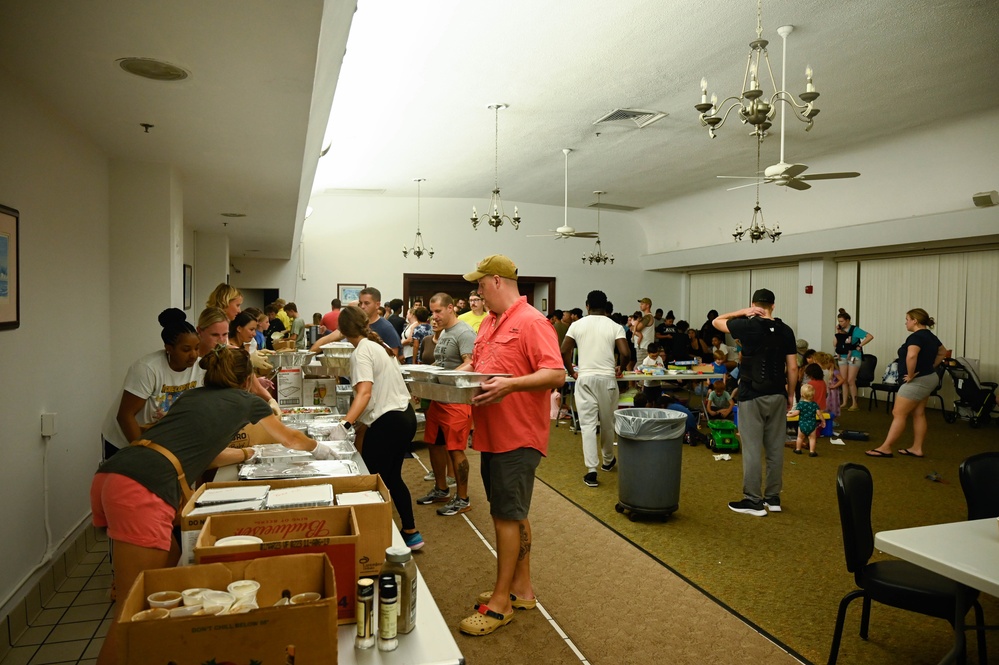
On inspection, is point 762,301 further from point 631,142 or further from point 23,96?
point 631,142

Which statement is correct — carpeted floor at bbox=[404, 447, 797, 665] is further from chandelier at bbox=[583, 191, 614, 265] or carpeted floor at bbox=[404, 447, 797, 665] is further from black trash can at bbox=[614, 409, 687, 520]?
chandelier at bbox=[583, 191, 614, 265]

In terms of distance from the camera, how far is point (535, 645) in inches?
112

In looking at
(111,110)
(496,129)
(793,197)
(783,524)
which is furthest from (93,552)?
(793,197)

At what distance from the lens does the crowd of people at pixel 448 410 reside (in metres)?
2.10

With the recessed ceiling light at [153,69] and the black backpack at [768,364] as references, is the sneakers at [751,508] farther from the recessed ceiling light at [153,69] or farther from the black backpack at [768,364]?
the recessed ceiling light at [153,69]

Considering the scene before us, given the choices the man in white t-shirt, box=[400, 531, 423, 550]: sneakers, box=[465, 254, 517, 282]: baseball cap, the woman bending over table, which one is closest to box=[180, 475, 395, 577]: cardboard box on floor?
the woman bending over table

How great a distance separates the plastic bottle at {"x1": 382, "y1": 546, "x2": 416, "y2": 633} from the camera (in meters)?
1.51

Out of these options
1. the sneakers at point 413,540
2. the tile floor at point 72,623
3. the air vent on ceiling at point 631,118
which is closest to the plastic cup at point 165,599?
the tile floor at point 72,623

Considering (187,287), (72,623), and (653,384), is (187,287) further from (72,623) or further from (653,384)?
(653,384)

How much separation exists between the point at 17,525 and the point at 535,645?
101 inches

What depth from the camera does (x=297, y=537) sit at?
1714 mm

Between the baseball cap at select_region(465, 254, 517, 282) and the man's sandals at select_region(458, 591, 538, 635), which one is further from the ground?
the baseball cap at select_region(465, 254, 517, 282)

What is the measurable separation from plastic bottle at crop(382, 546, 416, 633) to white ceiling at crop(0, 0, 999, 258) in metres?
1.86

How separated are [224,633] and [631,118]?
840 centimetres
